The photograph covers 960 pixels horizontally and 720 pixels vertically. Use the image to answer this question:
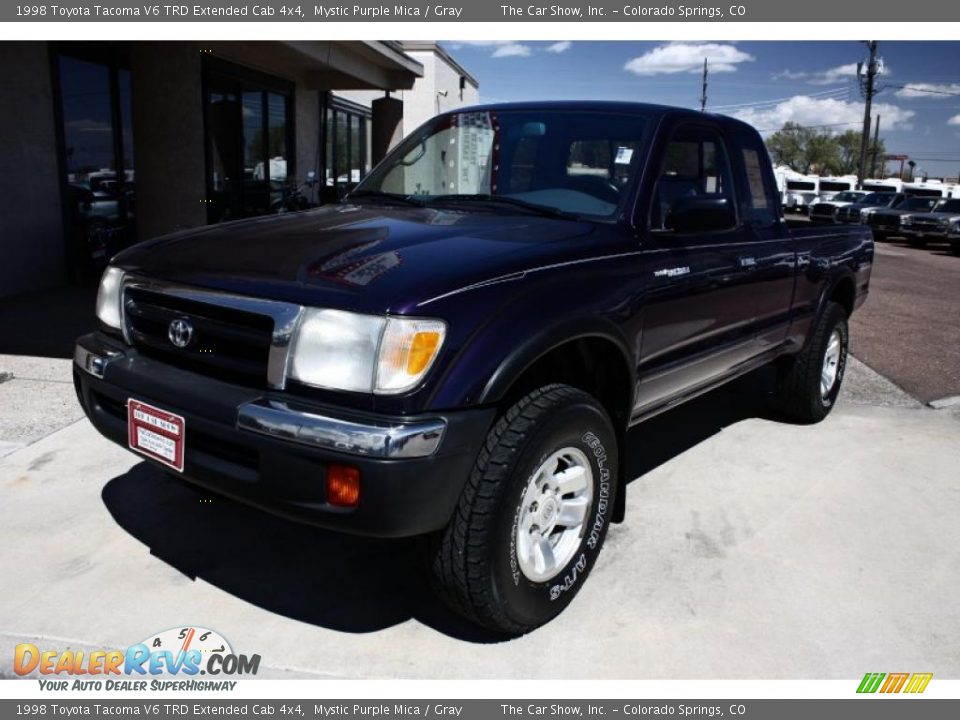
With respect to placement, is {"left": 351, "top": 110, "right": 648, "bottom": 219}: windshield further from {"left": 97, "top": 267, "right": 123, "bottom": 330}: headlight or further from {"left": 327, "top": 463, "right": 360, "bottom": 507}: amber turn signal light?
{"left": 327, "top": 463, "right": 360, "bottom": 507}: amber turn signal light

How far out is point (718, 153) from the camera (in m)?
4.09

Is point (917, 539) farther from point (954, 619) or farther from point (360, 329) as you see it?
point (360, 329)

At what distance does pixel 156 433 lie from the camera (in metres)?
2.69

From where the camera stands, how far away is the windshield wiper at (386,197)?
365cm

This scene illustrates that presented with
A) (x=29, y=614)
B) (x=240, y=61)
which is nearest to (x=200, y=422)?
Result: (x=29, y=614)

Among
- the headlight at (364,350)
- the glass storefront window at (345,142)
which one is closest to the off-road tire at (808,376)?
the headlight at (364,350)

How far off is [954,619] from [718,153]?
7.66 feet

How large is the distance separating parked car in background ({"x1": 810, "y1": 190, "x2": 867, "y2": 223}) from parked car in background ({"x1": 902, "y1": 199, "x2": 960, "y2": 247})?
597 centimetres

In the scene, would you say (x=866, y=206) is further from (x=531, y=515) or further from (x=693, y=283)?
(x=531, y=515)

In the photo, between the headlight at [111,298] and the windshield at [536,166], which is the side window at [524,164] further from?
the headlight at [111,298]

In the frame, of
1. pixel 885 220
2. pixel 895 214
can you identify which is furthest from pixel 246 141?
pixel 885 220

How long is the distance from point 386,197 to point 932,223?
23.2m

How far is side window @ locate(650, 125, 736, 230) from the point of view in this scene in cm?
348
